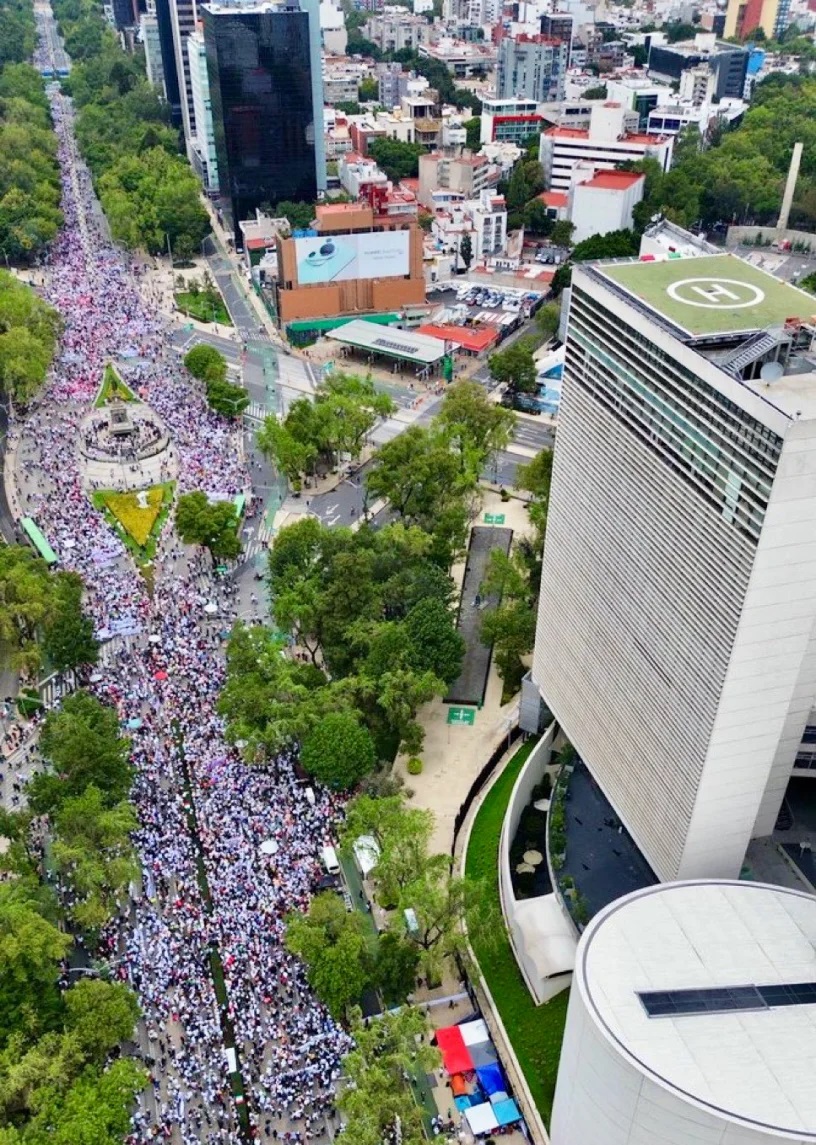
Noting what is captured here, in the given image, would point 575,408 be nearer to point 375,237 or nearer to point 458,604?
point 458,604

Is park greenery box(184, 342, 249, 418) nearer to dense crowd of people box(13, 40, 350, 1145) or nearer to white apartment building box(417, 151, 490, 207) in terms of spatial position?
dense crowd of people box(13, 40, 350, 1145)

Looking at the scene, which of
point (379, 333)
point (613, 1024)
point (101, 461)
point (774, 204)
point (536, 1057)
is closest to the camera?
point (613, 1024)

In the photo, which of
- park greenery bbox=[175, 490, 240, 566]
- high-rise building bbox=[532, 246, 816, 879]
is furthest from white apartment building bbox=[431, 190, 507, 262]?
high-rise building bbox=[532, 246, 816, 879]

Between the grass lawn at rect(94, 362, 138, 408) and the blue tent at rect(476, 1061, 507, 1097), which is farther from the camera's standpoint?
the grass lawn at rect(94, 362, 138, 408)

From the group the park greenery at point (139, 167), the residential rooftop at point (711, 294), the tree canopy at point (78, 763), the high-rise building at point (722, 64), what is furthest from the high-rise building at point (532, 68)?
the tree canopy at point (78, 763)

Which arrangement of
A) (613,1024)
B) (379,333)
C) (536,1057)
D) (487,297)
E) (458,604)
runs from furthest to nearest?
(487,297)
(379,333)
(458,604)
(536,1057)
(613,1024)

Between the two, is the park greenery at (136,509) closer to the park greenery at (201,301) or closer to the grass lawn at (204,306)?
the grass lawn at (204,306)

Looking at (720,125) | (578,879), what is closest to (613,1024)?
(578,879)

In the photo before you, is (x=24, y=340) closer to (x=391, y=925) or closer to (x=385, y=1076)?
(x=391, y=925)
